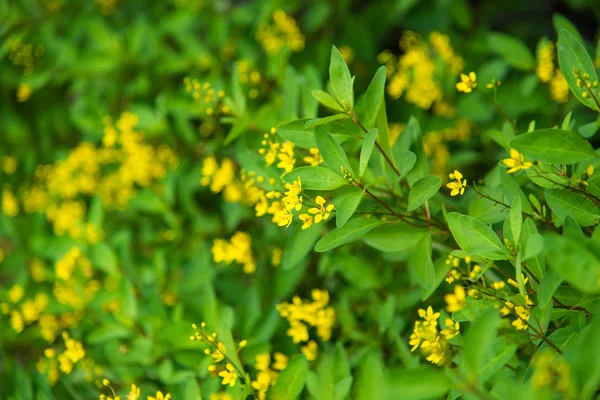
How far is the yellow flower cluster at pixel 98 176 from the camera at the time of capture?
213cm

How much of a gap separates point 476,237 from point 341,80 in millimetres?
434

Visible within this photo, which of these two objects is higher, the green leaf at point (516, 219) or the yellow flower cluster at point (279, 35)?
the green leaf at point (516, 219)

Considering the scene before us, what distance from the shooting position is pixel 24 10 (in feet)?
8.18

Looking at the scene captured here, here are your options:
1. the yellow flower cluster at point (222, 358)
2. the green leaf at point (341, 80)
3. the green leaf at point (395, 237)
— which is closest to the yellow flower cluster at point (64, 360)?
the yellow flower cluster at point (222, 358)

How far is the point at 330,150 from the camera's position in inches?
46.0

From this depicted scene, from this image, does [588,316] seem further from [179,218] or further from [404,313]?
[179,218]

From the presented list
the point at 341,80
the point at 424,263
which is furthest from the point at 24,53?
the point at 424,263

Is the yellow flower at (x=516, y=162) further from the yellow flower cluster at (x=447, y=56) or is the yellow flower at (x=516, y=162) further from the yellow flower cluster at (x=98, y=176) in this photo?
the yellow flower cluster at (x=98, y=176)

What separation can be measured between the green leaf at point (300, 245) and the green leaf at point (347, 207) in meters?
0.30

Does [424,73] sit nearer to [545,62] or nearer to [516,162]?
[545,62]

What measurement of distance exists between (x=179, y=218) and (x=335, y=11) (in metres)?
1.10

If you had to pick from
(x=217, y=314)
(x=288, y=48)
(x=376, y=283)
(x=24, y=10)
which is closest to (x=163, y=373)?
(x=217, y=314)

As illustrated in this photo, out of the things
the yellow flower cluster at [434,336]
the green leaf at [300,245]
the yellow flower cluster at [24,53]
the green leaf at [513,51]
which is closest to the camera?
the yellow flower cluster at [434,336]

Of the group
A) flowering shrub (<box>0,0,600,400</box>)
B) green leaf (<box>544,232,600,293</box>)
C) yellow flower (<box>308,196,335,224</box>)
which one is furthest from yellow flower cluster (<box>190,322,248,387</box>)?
green leaf (<box>544,232,600,293</box>)
